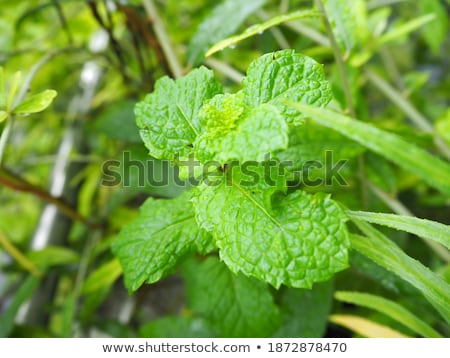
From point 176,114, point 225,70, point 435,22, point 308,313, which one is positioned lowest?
point 308,313

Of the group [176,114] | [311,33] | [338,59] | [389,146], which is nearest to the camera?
[389,146]

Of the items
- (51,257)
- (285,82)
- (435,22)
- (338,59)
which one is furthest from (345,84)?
(51,257)

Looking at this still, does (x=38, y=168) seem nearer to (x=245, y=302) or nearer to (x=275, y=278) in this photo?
(x=245, y=302)

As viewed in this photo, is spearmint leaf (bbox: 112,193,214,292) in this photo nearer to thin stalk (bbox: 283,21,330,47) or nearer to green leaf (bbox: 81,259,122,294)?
green leaf (bbox: 81,259,122,294)

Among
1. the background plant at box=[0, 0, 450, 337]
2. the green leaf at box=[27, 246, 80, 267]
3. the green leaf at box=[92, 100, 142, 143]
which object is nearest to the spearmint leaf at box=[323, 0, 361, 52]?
the background plant at box=[0, 0, 450, 337]

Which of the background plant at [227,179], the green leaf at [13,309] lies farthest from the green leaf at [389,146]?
the green leaf at [13,309]

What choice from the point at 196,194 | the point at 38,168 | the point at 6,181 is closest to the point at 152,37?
the point at 6,181

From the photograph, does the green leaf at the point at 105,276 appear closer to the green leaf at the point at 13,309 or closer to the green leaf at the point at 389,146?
the green leaf at the point at 13,309

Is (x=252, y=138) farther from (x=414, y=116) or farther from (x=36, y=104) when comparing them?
(x=414, y=116)
